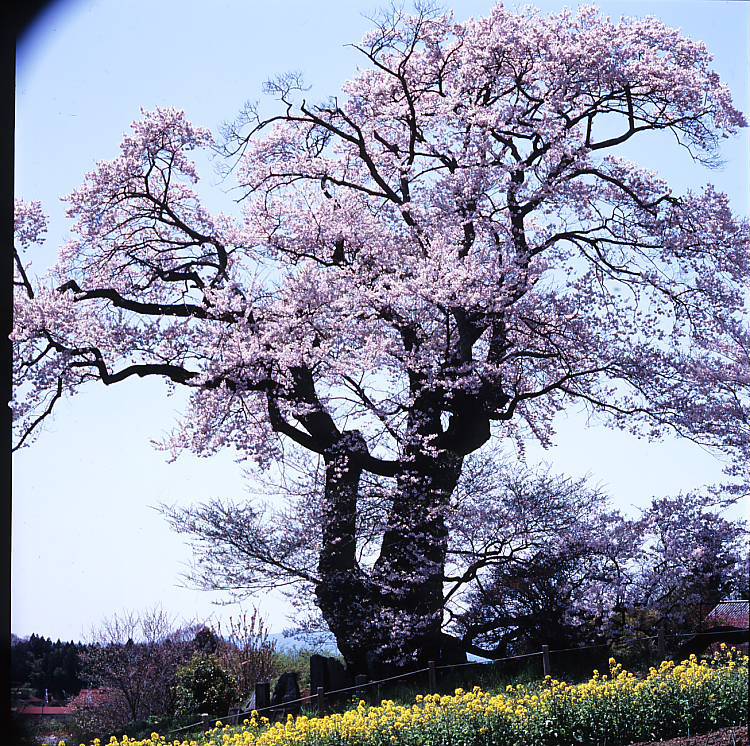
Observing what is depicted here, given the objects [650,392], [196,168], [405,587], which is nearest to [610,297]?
[650,392]

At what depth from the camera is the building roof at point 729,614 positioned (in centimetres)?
595

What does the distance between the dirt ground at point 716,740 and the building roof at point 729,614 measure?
6.63 feet

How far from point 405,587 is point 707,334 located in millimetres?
2621

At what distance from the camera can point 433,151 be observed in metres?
6.56

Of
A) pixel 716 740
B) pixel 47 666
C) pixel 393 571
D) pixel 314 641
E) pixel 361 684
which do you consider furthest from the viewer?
pixel 314 641

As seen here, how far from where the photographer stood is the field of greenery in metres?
3.90

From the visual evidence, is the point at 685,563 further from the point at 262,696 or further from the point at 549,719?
the point at 262,696

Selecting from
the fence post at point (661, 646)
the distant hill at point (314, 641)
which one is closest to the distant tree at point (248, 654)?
the distant hill at point (314, 641)

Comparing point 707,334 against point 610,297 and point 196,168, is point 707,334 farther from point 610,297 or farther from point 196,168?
point 196,168

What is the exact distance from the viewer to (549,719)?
3.97m

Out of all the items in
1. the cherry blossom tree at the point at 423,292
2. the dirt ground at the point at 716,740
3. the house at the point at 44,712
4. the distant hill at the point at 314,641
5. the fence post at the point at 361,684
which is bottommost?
the dirt ground at the point at 716,740

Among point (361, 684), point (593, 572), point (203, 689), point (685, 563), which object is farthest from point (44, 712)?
point (685, 563)

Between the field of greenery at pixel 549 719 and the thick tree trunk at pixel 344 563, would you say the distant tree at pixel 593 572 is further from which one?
the field of greenery at pixel 549 719

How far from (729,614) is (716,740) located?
2310 millimetres
